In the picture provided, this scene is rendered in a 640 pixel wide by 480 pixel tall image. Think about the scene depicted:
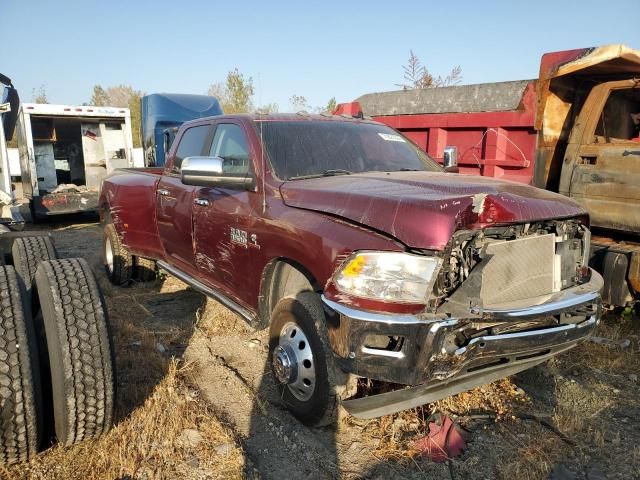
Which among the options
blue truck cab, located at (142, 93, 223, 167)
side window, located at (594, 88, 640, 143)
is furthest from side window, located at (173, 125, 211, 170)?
blue truck cab, located at (142, 93, 223, 167)

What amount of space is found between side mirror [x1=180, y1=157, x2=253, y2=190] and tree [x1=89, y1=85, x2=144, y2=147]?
Answer: 68.5 ft

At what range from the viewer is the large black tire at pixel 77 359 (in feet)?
7.85

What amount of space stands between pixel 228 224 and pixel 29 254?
1.64m

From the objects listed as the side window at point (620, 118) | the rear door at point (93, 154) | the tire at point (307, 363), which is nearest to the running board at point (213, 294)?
the tire at point (307, 363)

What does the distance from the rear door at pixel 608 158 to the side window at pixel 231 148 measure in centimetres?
299

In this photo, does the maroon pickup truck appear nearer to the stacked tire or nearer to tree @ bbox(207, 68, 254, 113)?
the stacked tire

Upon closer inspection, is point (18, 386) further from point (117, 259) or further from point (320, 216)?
point (117, 259)

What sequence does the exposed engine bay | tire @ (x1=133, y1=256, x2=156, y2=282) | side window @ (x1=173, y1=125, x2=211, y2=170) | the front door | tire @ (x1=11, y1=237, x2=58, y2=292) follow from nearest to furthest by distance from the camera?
1. the exposed engine bay
2. the front door
3. tire @ (x1=11, y1=237, x2=58, y2=292)
4. side window @ (x1=173, y1=125, x2=211, y2=170)
5. tire @ (x1=133, y1=256, x2=156, y2=282)

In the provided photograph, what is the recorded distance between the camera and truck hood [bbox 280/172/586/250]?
88.6 inches

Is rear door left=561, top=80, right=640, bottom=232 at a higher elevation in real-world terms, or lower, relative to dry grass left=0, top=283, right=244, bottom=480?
higher

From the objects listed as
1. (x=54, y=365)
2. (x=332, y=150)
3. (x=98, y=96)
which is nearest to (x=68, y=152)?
(x=332, y=150)

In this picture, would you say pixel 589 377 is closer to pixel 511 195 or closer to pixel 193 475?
pixel 511 195

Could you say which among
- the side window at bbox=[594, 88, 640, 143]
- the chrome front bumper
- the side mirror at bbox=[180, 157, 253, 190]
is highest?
the side window at bbox=[594, 88, 640, 143]

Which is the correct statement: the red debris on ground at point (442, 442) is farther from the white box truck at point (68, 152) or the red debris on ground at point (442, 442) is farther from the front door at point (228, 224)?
the white box truck at point (68, 152)
